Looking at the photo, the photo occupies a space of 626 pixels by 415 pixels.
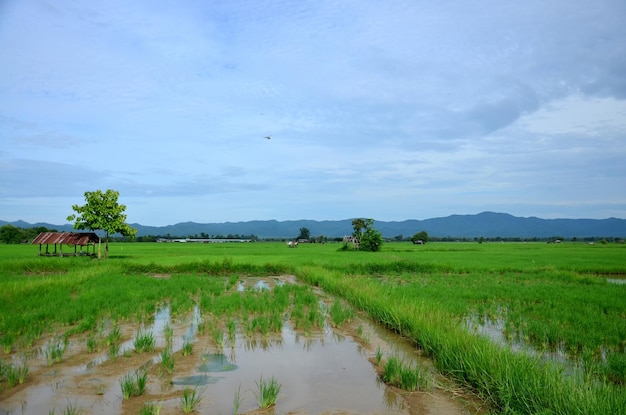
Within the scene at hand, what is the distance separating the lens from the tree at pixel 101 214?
31625 mm

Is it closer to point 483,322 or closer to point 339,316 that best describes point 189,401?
point 339,316

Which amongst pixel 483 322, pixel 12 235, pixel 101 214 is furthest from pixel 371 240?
pixel 12 235

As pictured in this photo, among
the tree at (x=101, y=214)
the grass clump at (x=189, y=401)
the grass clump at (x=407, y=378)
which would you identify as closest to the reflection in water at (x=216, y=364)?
the grass clump at (x=189, y=401)

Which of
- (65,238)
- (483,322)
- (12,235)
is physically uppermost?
(12,235)

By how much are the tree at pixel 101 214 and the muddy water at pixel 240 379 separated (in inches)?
1034

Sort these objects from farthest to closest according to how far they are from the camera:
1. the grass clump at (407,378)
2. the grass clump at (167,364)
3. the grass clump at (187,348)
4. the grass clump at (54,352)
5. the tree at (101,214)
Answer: the tree at (101,214) → the grass clump at (187,348) → the grass clump at (54,352) → the grass clump at (167,364) → the grass clump at (407,378)

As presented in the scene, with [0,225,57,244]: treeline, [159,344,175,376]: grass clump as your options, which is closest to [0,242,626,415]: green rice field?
[159,344,175,376]: grass clump

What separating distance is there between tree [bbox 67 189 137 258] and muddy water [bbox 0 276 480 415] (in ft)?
86.1

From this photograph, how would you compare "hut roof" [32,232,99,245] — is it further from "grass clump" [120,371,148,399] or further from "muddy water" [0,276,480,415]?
"grass clump" [120,371,148,399]

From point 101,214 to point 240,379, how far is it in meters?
30.1

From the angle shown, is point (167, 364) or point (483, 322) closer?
point (167, 364)

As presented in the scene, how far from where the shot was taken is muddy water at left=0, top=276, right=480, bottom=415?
16.6 ft

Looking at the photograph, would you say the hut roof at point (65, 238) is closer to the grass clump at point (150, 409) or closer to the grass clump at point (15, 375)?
the grass clump at point (15, 375)

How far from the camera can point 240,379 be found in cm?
610
